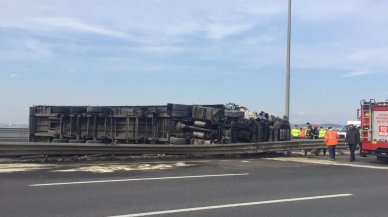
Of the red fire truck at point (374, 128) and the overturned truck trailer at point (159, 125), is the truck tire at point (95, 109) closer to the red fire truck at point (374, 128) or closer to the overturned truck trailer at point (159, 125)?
the overturned truck trailer at point (159, 125)

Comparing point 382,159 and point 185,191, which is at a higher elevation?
point 382,159

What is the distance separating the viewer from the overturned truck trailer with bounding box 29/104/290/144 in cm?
2150

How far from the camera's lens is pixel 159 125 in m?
22.8

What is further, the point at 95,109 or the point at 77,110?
the point at 77,110

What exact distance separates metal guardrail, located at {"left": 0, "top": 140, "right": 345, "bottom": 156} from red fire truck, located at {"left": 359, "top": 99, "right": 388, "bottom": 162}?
3.05 m

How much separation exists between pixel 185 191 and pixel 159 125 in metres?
13.1

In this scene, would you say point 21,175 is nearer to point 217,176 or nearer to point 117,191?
point 117,191

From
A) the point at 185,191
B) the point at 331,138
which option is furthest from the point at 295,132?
the point at 185,191

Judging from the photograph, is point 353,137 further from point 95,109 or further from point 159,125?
point 95,109

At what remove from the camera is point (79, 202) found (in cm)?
831

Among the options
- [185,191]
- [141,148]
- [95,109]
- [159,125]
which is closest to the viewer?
[185,191]

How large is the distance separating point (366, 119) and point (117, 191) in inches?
503

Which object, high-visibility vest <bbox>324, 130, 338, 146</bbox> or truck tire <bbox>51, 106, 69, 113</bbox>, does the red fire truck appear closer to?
high-visibility vest <bbox>324, 130, 338, 146</bbox>

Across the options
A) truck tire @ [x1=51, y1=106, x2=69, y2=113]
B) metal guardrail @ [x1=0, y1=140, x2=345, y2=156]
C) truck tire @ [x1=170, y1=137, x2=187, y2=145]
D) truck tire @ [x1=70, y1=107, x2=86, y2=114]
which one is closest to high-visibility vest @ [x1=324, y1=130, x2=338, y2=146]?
metal guardrail @ [x1=0, y1=140, x2=345, y2=156]
